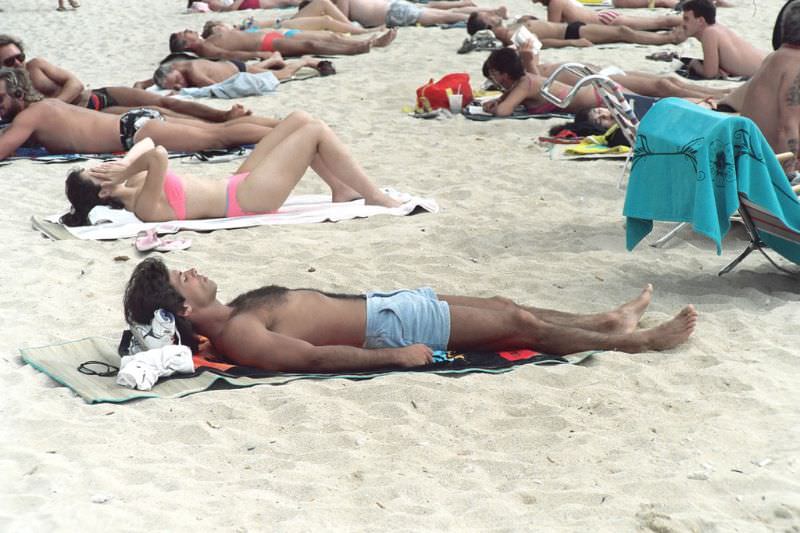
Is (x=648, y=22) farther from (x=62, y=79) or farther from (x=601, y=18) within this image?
(x=62, y=79)

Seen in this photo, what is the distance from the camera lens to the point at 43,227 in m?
6.52

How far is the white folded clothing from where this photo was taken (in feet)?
13.7

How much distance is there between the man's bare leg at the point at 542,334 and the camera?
14.7ft

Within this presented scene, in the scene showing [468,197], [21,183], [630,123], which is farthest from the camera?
[21,183]

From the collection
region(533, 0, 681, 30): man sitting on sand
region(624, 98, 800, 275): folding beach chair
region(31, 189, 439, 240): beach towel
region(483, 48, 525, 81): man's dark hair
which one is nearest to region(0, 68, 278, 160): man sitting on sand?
region(31, 189, 439, 240): beach towel

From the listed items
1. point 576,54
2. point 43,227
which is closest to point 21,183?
point 43,227

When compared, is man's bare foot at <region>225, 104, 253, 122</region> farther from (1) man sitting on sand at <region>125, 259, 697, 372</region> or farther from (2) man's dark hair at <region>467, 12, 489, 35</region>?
(2) man's dark hair at <region>467, 12, 489, 35</region>

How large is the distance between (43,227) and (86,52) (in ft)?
23.6

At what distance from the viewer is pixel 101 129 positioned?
27.1ft

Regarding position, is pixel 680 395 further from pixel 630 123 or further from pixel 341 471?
pixel 630 123

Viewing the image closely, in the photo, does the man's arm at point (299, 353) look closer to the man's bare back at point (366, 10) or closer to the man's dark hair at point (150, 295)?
the man's dark hair at point (150, 295)

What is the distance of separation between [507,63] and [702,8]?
2146 mm

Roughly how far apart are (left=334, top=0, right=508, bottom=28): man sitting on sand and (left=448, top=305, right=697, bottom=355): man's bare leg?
9.83 metres

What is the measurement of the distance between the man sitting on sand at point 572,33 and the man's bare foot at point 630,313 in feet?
25.1
